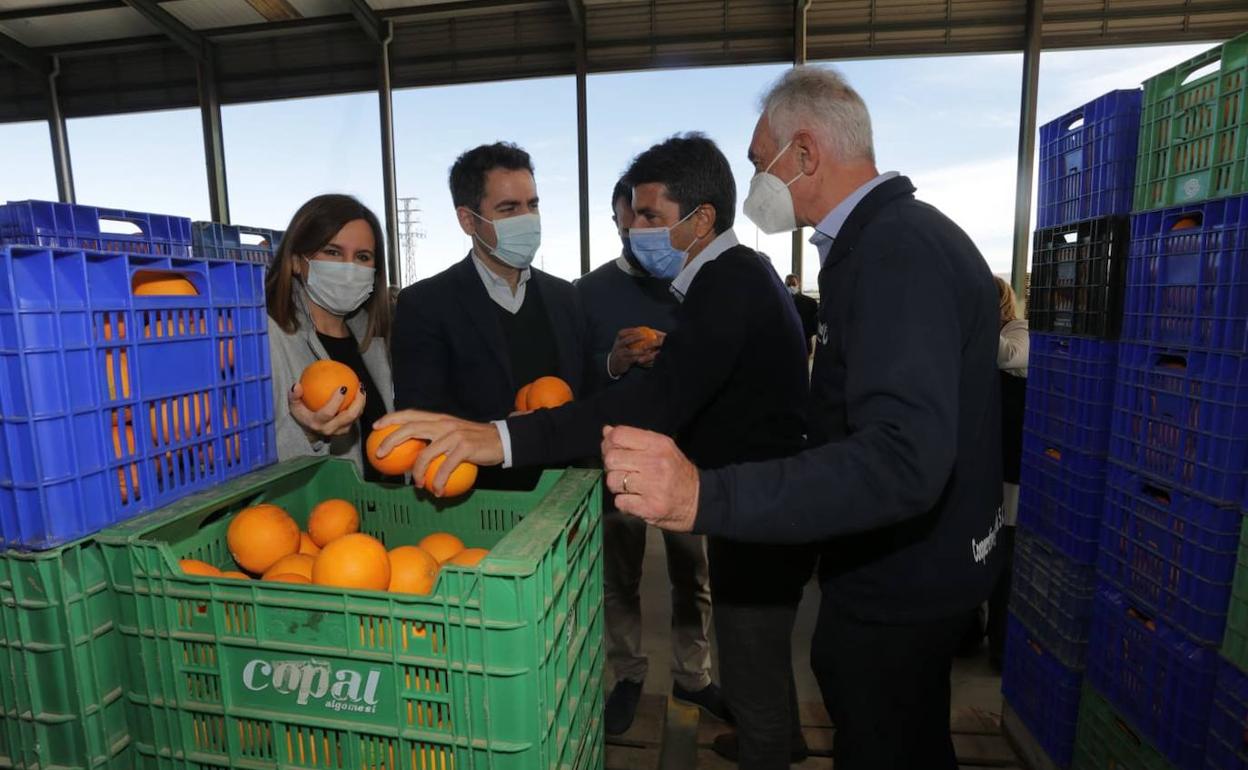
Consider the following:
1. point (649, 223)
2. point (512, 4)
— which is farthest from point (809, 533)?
point (512, 4)

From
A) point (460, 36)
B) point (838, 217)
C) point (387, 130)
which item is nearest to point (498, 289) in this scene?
point (838, 217)

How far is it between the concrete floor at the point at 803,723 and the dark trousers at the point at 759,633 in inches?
24.9

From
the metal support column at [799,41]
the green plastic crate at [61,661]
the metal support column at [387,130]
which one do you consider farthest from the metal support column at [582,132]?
the green plastic crate at [61,661]

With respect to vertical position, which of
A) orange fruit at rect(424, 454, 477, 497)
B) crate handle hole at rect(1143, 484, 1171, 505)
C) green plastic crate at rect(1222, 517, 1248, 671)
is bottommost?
green plastic crate at rect(1222, 517, 1248, 671)

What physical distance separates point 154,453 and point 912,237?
131 centimetres

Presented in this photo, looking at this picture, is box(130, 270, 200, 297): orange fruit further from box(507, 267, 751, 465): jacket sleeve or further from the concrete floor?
the concrete floor

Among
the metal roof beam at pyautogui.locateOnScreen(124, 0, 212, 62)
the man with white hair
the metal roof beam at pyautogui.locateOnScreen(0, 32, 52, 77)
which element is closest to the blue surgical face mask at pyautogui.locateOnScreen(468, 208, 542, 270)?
the man with white hair

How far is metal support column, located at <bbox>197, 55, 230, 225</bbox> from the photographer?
8.38 m

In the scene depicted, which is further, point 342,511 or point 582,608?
point 342,511

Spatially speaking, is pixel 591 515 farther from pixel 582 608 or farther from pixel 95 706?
pixel 95 706

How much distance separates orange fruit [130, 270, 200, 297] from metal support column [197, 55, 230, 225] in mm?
8695

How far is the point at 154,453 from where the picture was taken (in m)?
1.10

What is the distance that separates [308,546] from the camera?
1.27 metres

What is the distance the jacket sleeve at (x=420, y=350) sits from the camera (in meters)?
2.29
